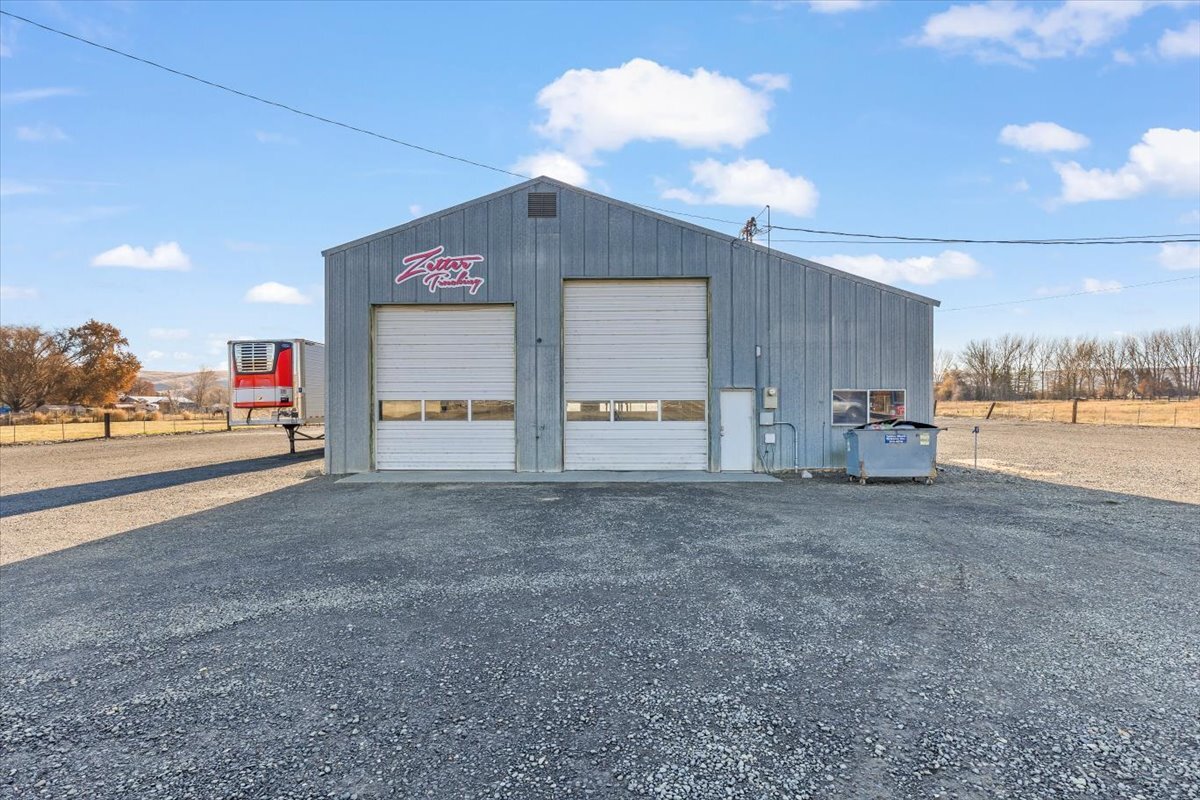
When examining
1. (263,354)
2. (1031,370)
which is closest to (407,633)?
(263,354)

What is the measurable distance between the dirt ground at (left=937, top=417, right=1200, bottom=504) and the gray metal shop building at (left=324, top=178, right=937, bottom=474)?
355cm

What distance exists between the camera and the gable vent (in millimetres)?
13344

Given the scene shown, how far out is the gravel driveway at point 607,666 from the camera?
105 inches

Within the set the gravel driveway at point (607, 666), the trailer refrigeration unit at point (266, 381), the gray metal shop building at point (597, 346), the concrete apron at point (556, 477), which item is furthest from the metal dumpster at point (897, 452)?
the trailer refrigeration unit at point (266, 381)

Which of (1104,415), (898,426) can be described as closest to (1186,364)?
(1104,415)

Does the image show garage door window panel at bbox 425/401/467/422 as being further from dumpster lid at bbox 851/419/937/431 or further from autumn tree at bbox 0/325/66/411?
autumn tree at bbox 0/325/66/411

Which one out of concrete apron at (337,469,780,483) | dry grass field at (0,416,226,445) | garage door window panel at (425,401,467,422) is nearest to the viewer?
concrete apron at (337,469,780,483)

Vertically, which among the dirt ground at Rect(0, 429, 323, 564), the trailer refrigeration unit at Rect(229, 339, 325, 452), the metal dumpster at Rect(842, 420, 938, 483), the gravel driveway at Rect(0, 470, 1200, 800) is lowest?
the dirt ground at Rect(0, 429, 323, 564)

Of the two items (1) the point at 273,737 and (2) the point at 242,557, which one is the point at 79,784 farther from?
(2) the point at 242,557

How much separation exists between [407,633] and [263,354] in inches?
560

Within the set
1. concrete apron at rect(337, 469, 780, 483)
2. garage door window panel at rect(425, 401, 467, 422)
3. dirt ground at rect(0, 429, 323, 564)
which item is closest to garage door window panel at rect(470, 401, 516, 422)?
garage door window panel at rect(425, 401, 467, 422)

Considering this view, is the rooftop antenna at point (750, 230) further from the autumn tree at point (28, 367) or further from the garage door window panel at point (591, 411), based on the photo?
the autumn tree at point (28, 367)

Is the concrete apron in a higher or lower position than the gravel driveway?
lower

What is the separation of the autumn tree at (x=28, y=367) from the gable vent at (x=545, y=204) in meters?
53.9
